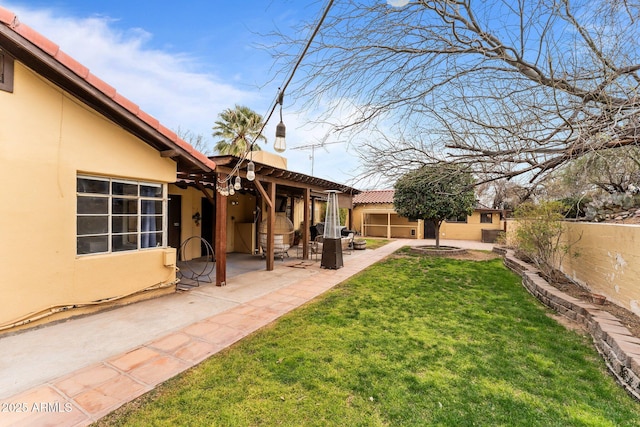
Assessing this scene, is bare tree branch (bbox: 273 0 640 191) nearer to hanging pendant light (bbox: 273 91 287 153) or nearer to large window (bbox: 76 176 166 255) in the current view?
hanging pendant light (bbox: 273 91 287 153)

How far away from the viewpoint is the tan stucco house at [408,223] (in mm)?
20406

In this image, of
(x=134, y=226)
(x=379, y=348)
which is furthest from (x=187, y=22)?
(x=379, y=348)

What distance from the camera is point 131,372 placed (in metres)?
3.29

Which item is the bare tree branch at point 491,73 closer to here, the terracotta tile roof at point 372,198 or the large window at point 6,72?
the large window at point 6,72

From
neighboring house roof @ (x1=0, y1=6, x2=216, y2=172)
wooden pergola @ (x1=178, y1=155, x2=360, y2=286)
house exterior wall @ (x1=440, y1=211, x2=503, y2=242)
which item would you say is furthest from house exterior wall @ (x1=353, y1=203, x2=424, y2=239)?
neighboring house roof @ (x1=0, y1=6, x2=216, y2=172)

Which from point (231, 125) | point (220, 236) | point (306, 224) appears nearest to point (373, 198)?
point (231, 125)

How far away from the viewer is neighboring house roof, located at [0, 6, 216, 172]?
12.8 ft

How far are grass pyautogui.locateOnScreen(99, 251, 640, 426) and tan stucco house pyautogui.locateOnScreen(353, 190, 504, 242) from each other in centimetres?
1435

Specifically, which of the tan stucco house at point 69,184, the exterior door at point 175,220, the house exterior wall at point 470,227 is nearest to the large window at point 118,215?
the tan stucco house at point 69,184

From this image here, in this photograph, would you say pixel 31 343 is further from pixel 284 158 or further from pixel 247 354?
pixel 284 158

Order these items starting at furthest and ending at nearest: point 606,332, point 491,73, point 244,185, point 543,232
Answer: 1. point 244,185
2. point 543,232
3. point 491,73
4. point 606,332

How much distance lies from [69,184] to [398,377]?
19.0 feet

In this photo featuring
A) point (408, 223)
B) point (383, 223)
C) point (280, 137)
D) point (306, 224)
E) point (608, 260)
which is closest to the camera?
point (280, 137)

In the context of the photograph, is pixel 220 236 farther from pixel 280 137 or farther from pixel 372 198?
pixel 372 198
